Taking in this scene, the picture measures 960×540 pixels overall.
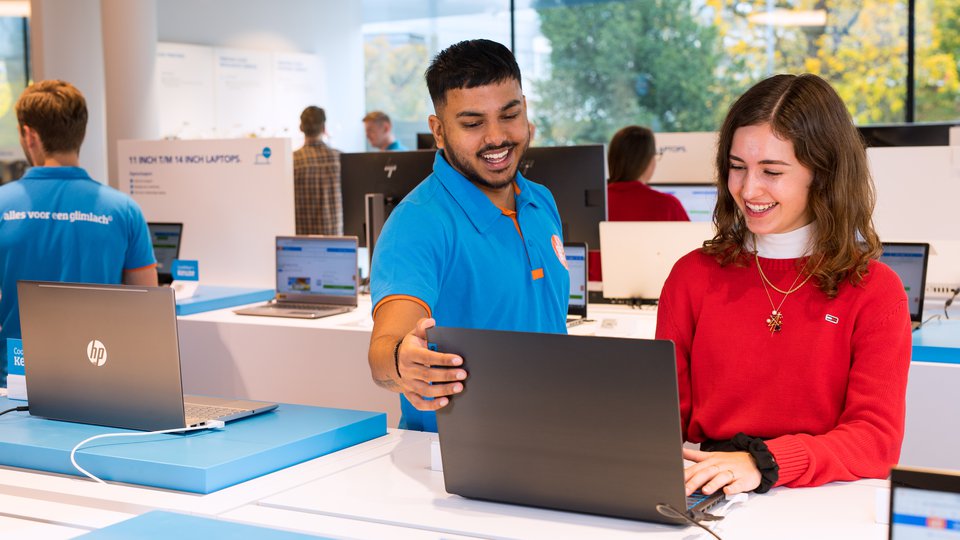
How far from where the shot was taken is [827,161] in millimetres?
1795

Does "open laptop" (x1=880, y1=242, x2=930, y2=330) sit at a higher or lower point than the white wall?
lower

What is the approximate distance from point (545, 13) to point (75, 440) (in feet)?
28.1

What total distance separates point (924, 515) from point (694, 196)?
Result: 4.05 metres

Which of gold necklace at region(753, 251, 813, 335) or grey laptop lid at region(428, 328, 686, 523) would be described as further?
gold necklace at region(753, 251, 813, 335)

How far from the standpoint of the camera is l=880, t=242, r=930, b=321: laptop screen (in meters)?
3.50

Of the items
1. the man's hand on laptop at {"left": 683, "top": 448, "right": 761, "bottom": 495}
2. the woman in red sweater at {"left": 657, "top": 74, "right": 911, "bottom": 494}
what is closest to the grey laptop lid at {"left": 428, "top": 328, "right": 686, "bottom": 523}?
the man's hand on laptop at {"left": 683, "top": 448, "right": 761, "bottom": 495}

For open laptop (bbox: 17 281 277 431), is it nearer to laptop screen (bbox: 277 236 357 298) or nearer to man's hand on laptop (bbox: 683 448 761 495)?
man's hand on laptop (bbox: 683 448 761 495)

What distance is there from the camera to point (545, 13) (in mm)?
9977

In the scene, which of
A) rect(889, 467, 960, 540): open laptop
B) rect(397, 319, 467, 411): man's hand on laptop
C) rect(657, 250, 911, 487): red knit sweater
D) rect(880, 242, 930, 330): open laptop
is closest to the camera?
rect(889, 467, 960, 540): open laptop

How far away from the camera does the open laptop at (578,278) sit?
→ 377 cm

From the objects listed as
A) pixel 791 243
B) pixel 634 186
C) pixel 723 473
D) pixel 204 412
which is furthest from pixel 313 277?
pixel 723 473

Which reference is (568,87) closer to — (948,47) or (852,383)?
(948,47)

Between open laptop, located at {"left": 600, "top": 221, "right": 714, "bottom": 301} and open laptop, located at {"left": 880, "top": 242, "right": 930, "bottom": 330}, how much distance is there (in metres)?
0.61

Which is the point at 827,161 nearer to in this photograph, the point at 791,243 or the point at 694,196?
the point at 791,243
